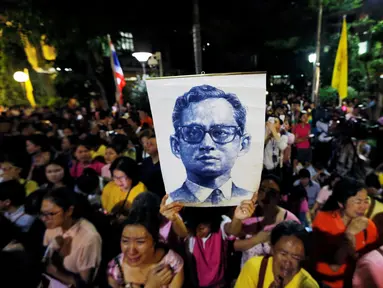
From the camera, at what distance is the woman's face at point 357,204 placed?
2.52m

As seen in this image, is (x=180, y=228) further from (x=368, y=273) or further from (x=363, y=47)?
(x=363, y=47)

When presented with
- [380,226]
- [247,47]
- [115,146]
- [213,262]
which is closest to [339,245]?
[380,226]

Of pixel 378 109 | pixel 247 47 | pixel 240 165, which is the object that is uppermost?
pixel 247 47

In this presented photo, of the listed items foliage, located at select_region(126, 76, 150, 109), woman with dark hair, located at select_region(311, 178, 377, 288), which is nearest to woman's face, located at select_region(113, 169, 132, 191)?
woman with dark hair, located at select_region(311, 178, 377, 288)

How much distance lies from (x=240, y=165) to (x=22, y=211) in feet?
7.25

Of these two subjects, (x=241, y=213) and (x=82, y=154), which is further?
(x=82, y=154)

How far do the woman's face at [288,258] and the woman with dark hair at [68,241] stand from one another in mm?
1430

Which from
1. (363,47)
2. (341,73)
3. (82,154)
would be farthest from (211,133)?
(363,47)

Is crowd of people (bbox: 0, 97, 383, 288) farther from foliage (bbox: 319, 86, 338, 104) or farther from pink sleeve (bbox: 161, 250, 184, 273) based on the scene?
foliage (bbox: 319, 86, 338, 104)

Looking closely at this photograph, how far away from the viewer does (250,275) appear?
2.09 metres

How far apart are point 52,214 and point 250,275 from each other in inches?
64.0

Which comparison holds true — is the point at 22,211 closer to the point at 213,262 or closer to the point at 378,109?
the point at 213,262

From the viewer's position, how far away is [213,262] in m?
2.52

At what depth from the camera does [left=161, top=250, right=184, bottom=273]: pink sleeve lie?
214cm
